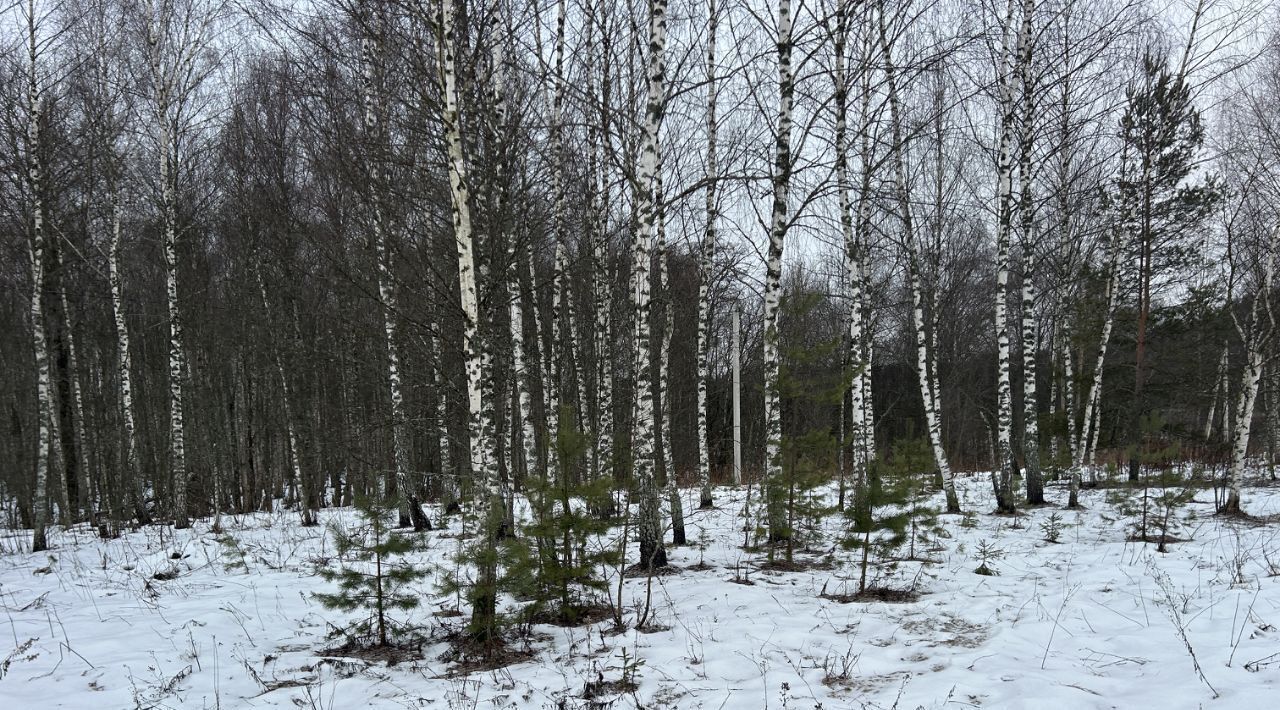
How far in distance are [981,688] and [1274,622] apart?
2466 millimetres

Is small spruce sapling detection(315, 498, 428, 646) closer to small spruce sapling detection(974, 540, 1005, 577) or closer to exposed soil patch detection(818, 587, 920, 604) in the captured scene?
exposed soil patch detection(818, 587, 920, 604)

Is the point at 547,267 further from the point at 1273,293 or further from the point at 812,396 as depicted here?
the point at 1273,293

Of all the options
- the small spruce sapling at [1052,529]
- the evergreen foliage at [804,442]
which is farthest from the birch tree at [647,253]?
the small spruce sapling at [1052,529]

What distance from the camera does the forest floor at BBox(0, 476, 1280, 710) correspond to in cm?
367

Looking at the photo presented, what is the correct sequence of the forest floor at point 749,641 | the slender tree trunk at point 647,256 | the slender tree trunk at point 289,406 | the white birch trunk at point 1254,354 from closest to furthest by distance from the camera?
the forest floor at point 749,641 → the slender tree trunk at point 647,256 → the white birch trunk at point 1254,354 → the slender tree trunk at point 289,406

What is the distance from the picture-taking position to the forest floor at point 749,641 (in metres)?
3.67

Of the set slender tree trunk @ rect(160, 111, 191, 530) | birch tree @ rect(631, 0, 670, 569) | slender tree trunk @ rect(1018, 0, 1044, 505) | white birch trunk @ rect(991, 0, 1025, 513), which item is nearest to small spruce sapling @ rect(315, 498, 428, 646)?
birch tree @ rect(631, 0, 670, 569)

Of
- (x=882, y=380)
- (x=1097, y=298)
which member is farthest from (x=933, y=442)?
(x=882, y=380)

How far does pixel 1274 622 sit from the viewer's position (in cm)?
425

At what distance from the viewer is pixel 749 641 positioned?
455 centimetres

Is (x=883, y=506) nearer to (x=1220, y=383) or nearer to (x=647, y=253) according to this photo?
(x=647, y=253)

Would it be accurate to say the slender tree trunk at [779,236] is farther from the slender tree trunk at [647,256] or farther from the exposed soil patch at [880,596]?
the slender tree trunk at [647,256]

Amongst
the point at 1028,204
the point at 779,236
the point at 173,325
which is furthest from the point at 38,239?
the point at 1028,204

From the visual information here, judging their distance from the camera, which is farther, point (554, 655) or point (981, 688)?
point (554, 655)
